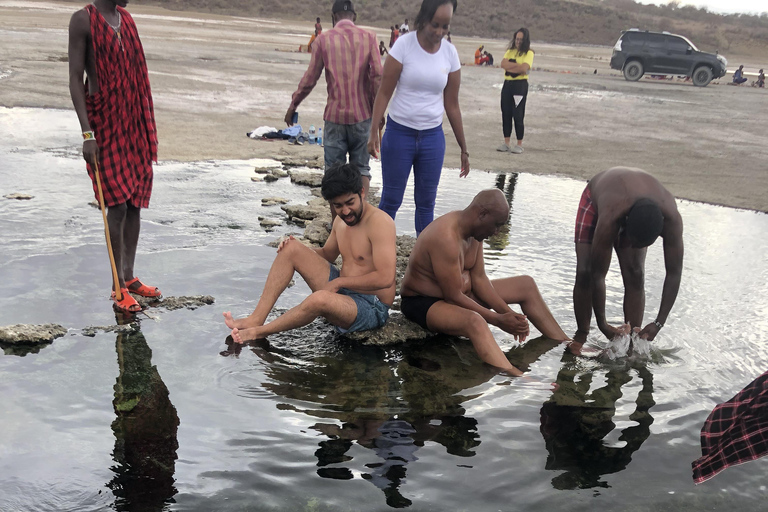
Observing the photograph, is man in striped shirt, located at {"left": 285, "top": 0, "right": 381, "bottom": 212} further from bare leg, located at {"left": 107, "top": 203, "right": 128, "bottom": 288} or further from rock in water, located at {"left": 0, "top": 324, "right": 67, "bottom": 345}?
rock in water, located at {"left": 0, "top": 324, "right": 67, "bottom": 345}

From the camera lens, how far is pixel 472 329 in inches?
157

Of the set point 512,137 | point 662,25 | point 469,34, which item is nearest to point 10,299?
point 512,137

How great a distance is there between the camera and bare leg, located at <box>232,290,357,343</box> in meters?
3.96

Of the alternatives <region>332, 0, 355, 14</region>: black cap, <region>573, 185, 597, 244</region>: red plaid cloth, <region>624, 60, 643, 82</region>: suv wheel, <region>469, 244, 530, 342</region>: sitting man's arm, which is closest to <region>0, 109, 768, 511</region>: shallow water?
<region>469, 244, 530, 342</region>: sitting man's arm

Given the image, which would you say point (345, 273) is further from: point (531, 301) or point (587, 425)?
point (587, 425)

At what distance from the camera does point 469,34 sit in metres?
52.4

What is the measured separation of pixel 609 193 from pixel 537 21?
59.9 m

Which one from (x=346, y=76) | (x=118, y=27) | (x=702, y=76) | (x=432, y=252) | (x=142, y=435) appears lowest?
(x=142, y=435)

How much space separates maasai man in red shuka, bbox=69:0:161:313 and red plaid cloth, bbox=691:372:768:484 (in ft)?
10.3

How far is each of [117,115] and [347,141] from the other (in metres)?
2.07

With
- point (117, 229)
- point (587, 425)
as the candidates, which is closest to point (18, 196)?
point (117, 229)

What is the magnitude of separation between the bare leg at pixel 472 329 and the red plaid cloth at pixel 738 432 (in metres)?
1.30

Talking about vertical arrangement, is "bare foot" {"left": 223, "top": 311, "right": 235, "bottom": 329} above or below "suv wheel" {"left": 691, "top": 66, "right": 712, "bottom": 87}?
below

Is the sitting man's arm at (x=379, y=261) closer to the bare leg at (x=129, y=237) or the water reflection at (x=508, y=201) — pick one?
the bare leg at (x=129, y=237)
